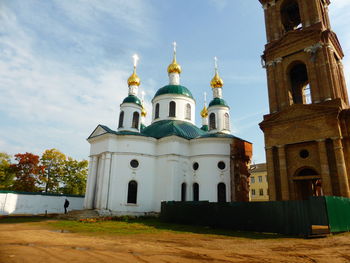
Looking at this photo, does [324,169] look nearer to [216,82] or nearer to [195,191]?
[195,191]

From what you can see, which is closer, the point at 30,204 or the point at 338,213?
the point at 338,213

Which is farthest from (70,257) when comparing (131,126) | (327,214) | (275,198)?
(131,126)

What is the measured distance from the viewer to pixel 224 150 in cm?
2466

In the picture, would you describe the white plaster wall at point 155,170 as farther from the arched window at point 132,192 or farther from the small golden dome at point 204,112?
the small golden dome at point 204,112

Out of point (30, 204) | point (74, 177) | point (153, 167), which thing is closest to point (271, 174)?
point (153, 167)

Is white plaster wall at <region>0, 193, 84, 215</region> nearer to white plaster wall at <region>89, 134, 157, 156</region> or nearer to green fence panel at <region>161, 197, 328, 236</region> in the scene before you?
white plaster wall at <region>89, 134, 157, 156</region>

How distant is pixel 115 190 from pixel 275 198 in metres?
13.6

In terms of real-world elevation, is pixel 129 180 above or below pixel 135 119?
below

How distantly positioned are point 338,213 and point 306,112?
777cm

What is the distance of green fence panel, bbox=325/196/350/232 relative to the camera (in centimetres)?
1171

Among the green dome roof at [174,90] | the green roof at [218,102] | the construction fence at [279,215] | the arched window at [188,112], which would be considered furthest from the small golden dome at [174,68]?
the construction fence at [279,215]

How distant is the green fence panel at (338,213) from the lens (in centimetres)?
1171

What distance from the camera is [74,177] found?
39938mm

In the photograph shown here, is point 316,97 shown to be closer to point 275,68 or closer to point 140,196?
point 275,68
